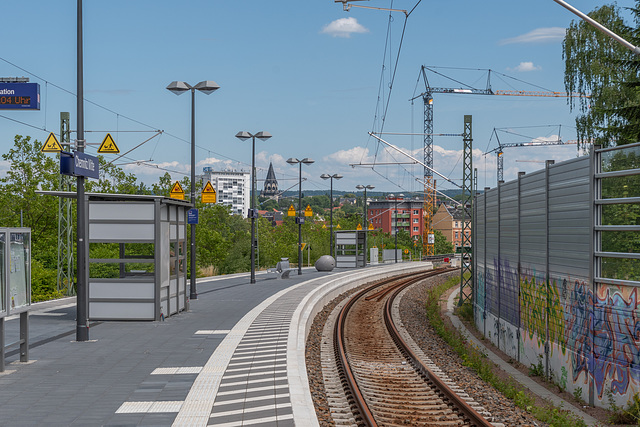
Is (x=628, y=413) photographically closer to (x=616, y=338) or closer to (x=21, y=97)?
(x=616, y=338)

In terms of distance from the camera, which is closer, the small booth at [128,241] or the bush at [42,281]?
the small booth at [128,241]

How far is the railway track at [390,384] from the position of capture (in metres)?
10.4

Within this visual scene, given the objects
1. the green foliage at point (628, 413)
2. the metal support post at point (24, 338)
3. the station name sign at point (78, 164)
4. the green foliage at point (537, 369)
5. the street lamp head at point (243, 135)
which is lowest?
the green foliage at point (537, 369)

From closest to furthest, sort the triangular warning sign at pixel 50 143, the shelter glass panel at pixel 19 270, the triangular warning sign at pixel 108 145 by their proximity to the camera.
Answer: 1. the shelter glass panel at pixel 19 270
2. the triangular warning sign at pixel 50 143
3. the triangular warning sign at pixel 108 145

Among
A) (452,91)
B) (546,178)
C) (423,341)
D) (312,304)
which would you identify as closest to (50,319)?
(312,304)

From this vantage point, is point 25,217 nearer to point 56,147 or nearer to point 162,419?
point 56,147

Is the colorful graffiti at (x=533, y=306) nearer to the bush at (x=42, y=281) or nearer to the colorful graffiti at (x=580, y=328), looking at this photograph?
the colorful graffiti at (x=580, y=328)

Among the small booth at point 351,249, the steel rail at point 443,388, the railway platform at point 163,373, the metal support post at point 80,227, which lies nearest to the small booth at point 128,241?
the railway platform at point 163,373

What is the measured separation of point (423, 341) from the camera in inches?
805

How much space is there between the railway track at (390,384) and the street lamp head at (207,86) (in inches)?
387

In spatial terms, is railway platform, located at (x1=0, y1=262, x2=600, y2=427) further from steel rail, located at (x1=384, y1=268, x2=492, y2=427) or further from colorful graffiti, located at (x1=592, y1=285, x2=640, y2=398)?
colorful graffiti, located at (x1=592, y1=285, x2=640, y2=398)

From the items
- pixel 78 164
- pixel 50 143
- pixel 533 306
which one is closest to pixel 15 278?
pixel 78 164

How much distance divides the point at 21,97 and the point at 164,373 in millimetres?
9195

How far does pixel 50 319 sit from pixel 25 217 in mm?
23771
